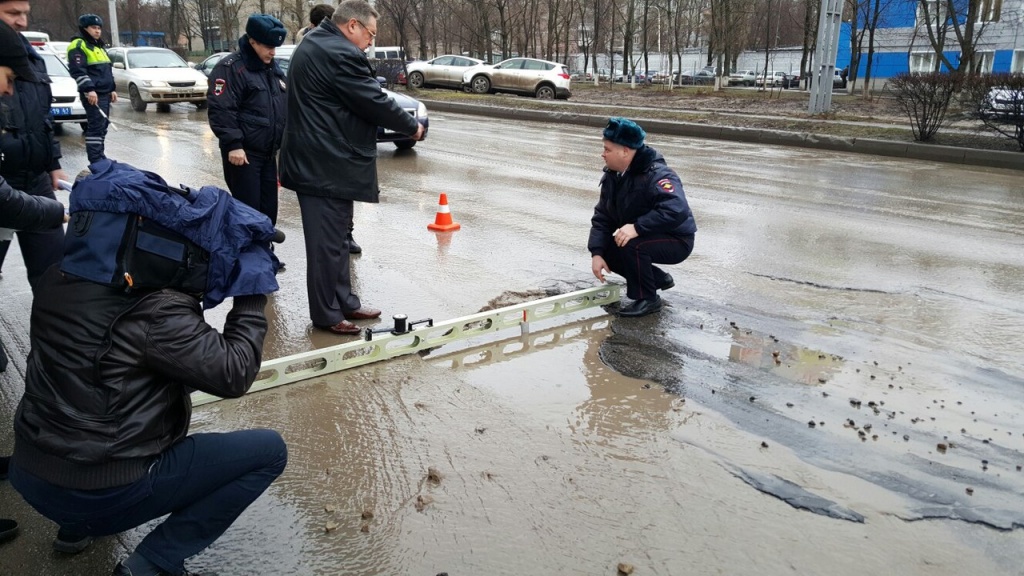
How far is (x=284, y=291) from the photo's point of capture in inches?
246

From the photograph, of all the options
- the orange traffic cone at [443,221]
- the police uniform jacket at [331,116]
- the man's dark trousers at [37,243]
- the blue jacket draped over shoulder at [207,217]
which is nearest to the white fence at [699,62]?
the orange traffic cone at [443,221]

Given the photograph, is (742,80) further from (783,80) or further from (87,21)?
(87,21)

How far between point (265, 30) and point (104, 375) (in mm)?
4367

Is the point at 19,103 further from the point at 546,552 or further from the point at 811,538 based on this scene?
the point at 811,538

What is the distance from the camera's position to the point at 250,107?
6258mm

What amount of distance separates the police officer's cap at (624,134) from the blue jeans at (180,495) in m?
3.44

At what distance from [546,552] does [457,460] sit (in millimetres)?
794

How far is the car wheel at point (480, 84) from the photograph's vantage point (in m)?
31.9

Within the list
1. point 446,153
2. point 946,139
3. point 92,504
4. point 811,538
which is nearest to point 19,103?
point 92,504

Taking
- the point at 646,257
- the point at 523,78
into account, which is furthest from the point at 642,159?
the point at 523,78

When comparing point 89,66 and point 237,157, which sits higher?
point 89,66

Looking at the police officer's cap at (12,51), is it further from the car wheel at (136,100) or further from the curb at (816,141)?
the car wheel at (136,100)

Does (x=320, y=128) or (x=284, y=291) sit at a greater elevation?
(x=320, y=128)

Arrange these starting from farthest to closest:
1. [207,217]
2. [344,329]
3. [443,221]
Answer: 1. [443,221]
2. [344,329]
3. [207,217]
